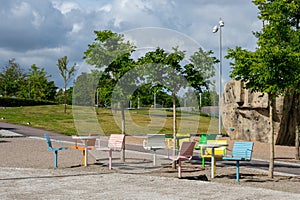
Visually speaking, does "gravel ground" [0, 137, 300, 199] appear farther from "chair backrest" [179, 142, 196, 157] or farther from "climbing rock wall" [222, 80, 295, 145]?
"climbing rock wall" [222, 80, 295, 145]

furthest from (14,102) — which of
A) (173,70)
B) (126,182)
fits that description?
(126,182)

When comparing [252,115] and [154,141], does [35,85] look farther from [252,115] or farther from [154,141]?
[154,141]

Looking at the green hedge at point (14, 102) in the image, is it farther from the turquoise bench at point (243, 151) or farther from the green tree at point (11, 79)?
the turquoise bench at point (243, 151)

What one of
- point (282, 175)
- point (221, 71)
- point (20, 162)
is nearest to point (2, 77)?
point (221, 71)

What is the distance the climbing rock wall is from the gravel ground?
10.1 m

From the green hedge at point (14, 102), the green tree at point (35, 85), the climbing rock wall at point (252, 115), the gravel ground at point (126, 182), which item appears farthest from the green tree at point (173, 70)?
the green tree at point (35, 85)

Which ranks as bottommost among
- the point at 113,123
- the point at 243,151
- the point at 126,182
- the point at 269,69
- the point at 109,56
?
the point at 126,182

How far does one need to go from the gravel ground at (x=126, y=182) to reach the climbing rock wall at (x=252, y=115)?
10110 mm

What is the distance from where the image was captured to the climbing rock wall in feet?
72.2

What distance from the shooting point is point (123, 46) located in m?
13.6

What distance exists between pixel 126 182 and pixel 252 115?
15366 millimetres

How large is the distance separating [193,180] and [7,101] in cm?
5229

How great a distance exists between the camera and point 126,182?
9.64m

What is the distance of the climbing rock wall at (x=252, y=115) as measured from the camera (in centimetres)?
2202
